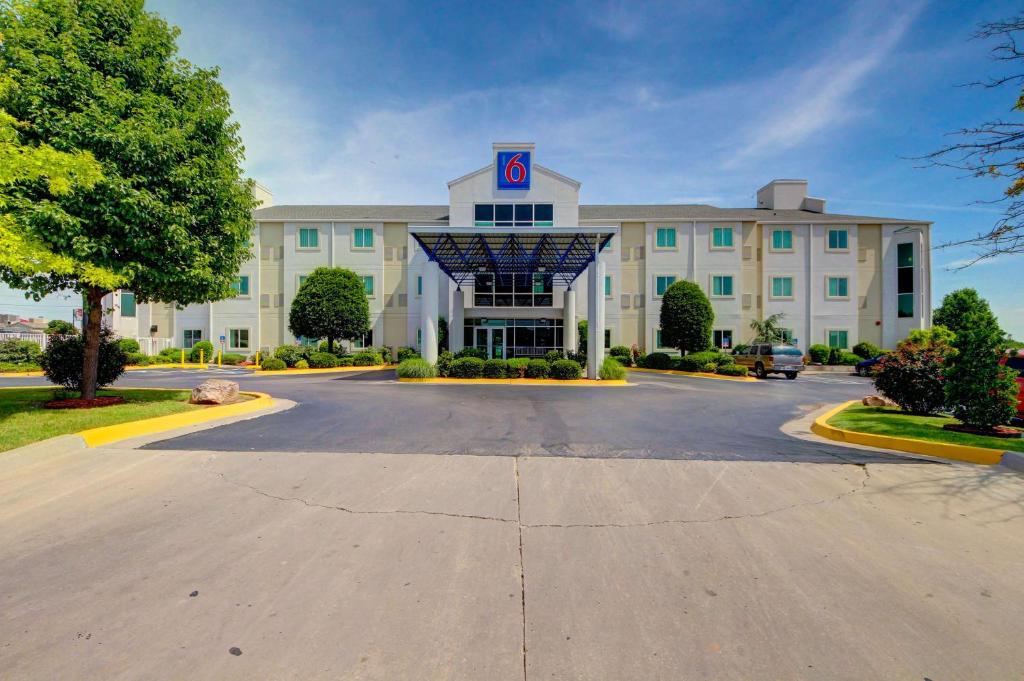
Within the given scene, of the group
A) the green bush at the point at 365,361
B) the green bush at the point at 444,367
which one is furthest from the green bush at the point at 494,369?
the green bush at the point at 365,361

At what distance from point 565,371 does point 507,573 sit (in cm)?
1684

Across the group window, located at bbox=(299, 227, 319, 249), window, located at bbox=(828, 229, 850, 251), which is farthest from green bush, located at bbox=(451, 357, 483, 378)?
window, located at bbox=(828, 229, 850, 251)

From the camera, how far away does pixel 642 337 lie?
107 ft

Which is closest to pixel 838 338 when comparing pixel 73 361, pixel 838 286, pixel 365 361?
pixel 838 286

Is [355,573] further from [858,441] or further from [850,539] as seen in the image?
[858,441]

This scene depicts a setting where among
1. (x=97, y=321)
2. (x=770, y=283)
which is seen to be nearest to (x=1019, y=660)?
(x=97, y=321)

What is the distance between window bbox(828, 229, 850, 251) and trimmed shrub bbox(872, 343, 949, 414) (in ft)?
85.3

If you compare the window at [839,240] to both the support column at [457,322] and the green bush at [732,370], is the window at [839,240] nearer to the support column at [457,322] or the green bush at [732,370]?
the green bush at [732,370]

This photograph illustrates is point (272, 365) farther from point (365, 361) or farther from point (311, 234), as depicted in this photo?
point (311, 234)

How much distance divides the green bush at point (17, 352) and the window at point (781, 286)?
4550 cm

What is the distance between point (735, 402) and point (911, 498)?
8715mm

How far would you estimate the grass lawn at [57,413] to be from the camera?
738cm

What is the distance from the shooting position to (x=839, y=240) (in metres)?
32.4

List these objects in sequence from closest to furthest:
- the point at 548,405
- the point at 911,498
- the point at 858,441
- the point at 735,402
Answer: the point at 911,498 < the point at 858,441 < the point at 548,405 < the point at 735,402
